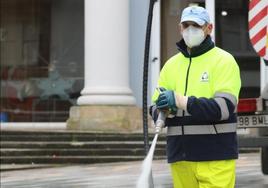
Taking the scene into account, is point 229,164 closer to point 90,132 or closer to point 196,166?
point 196,166

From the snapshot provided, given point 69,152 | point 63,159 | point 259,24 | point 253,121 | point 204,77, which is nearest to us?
point 204,77

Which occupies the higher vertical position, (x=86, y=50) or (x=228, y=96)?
(x=86, y=50)

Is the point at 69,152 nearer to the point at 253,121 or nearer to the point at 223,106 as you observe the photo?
the point at 253,121

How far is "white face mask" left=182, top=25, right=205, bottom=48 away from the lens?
3748mm

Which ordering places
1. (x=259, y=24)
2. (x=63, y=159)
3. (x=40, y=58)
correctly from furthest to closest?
(x=40, y=58) < (x=63, y=159) < (x=259, y=24)

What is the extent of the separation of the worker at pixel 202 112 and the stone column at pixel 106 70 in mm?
9812

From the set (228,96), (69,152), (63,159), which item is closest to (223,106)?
(228,96)

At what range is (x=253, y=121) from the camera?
6.75 metres

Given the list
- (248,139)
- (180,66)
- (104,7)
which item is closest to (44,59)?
(104,7)

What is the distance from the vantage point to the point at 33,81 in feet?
53.3

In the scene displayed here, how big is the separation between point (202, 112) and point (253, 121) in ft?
10.6

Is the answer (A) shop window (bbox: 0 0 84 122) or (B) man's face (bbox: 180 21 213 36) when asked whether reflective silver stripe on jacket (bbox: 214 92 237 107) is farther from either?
(A) shop window (bbox: 0 0 84 122)

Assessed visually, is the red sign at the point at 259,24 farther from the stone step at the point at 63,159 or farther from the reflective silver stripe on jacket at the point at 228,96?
the stone step at the point at 63,159

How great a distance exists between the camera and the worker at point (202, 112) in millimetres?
3670
